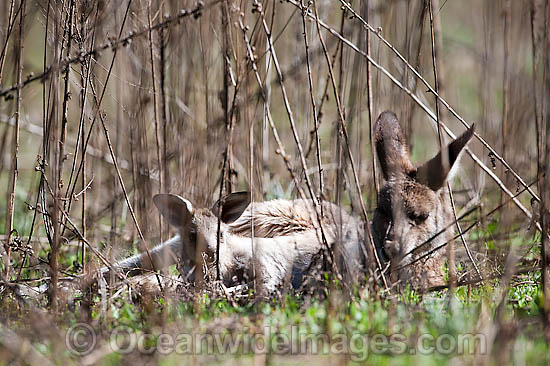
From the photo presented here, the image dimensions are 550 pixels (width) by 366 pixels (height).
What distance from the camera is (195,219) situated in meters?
4.98

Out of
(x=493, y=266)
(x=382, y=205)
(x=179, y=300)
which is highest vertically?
(x=382, y=205)

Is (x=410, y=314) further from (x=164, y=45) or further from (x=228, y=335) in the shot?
(x=164, y=45)

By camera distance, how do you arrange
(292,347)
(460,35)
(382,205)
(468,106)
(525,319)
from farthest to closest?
(460,35) < (468,106) < (382,205) < (525,319) < (292,347)

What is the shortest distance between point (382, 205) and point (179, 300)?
5.51ft

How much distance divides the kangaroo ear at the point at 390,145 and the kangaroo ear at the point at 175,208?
4.85 ft

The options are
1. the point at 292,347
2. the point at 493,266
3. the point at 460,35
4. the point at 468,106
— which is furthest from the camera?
the point at 460,35

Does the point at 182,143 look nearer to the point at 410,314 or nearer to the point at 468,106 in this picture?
the point at 410,314

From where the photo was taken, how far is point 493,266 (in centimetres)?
470

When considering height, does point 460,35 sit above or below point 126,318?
above

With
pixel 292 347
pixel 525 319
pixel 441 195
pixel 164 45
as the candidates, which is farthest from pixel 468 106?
pixel 292 347

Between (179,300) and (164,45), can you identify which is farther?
(164,45)

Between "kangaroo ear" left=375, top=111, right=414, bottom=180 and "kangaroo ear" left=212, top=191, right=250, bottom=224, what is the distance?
43.0 inches

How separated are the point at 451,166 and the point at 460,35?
10638mm

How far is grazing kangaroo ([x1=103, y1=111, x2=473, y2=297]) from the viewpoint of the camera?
4695 mm
